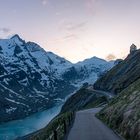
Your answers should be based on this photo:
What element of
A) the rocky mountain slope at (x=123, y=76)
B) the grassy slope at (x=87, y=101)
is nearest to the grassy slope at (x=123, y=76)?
the rocky mountain slope at (x=123, y=76)

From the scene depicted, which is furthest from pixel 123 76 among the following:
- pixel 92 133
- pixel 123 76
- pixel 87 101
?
pixel 92 133

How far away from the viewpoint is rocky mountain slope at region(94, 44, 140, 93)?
11588 cm

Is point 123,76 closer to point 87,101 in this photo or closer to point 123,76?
point 123,76

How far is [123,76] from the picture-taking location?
130 metres

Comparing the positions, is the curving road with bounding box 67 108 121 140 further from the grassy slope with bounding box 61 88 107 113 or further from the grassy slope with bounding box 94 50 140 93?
the grassy slope with bounding box 94 50 140 93

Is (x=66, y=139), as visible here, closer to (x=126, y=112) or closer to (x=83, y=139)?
(x=83, y=139)

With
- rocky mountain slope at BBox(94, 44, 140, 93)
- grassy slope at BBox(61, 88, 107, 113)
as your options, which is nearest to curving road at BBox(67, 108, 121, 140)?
grassy slope at BBox(61, 88, 107, 113)

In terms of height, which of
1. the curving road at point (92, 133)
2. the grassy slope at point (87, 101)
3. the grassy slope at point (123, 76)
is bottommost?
the curving road at point (92, 133)

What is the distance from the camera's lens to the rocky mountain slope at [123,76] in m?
116

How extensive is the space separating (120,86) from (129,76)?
16.9 ft

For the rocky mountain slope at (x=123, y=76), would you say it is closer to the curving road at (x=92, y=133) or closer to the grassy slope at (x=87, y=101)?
the grassy slope at (x=87, y=101)

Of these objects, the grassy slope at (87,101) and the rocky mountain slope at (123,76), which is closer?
the grassy slope at (87,101)

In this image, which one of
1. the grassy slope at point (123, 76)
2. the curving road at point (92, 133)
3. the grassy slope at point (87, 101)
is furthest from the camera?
the grassy slope at point (123, 76)

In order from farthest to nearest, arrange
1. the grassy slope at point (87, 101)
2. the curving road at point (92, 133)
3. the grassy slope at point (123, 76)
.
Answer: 1. the grassy slope at point (123, 76)
2. the grassy slope at point (87, 101)
3. the curving road at point (92, 133)
